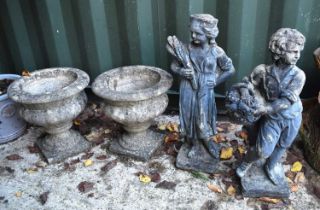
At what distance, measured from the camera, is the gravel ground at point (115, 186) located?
364 cm

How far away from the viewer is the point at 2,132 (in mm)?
4660

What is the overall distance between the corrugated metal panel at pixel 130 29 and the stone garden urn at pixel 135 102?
60 centimetres

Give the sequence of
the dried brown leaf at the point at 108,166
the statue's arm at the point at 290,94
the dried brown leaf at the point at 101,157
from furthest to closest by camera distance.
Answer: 1. the dried brown leaf at the point at 101,157
2. the dried brown leaf at the point at 108,166
3. the statue's arm at the point at 290,94

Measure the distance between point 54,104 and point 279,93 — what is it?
231cm

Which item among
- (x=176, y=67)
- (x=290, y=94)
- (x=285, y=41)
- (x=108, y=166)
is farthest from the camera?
(x=108, y=166)

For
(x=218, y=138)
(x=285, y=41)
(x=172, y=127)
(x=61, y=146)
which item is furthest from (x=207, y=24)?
(x=61, y=146)

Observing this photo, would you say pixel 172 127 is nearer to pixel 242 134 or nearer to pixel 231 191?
pixel 242 134

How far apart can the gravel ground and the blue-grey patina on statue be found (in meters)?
0.53

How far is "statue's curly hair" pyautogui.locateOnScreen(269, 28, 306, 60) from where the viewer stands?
2875 mm

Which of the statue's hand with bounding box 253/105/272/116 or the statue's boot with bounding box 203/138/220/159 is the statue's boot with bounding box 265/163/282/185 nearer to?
the statue's boot with bounding box 203/138/220/159

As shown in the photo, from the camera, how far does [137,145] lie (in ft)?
14.1

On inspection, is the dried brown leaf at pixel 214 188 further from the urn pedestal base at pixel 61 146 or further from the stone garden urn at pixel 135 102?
the urn pedestal base at pixel 61 146

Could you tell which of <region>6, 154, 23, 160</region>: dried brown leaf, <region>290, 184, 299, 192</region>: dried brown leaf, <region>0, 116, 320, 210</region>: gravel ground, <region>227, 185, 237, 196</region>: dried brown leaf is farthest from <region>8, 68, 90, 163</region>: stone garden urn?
<region>290, 184, 299, 192</region>: dried brown leaf

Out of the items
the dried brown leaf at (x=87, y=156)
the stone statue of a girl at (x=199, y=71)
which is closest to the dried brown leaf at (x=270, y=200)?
the stone statue of a girl at (x=199, y=71)
